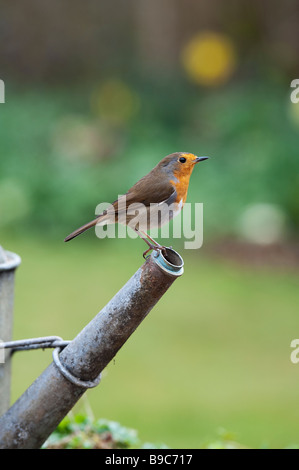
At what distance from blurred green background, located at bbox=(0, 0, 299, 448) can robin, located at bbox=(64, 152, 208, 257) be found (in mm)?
1522

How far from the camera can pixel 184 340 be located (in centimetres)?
400

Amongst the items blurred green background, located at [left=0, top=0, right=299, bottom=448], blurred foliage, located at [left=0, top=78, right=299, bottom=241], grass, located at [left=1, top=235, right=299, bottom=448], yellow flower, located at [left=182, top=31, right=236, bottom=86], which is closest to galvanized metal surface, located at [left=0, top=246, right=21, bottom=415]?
grass, located at [left=1, top=235, right=299, bottom=448]

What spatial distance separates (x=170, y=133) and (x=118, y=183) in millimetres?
1419

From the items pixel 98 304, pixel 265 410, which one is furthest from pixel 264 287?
pixel 265 410

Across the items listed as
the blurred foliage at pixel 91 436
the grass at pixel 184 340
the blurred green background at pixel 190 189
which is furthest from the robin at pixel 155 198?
the blurred green background at pixel 190 189

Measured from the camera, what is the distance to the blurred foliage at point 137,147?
5410mm

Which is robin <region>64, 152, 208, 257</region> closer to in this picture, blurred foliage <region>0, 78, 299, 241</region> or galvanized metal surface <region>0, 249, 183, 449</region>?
galvanized metal surface <region>0, 249, 183, 449</region>

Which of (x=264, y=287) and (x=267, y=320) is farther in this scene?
(x=264, y=287)

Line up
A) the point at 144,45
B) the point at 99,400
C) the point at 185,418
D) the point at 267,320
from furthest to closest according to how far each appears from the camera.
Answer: the point at 144,45
the point at 267,320
the point at 99,400
the point at 185,418

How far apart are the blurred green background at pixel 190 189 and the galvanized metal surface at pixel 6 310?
1334 millimetres

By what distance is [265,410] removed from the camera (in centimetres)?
330

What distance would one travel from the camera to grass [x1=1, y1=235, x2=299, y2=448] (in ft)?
10.6

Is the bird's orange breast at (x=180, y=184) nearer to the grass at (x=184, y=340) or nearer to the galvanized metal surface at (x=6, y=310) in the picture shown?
the galvanized metal surface at (x=6, y=310)
